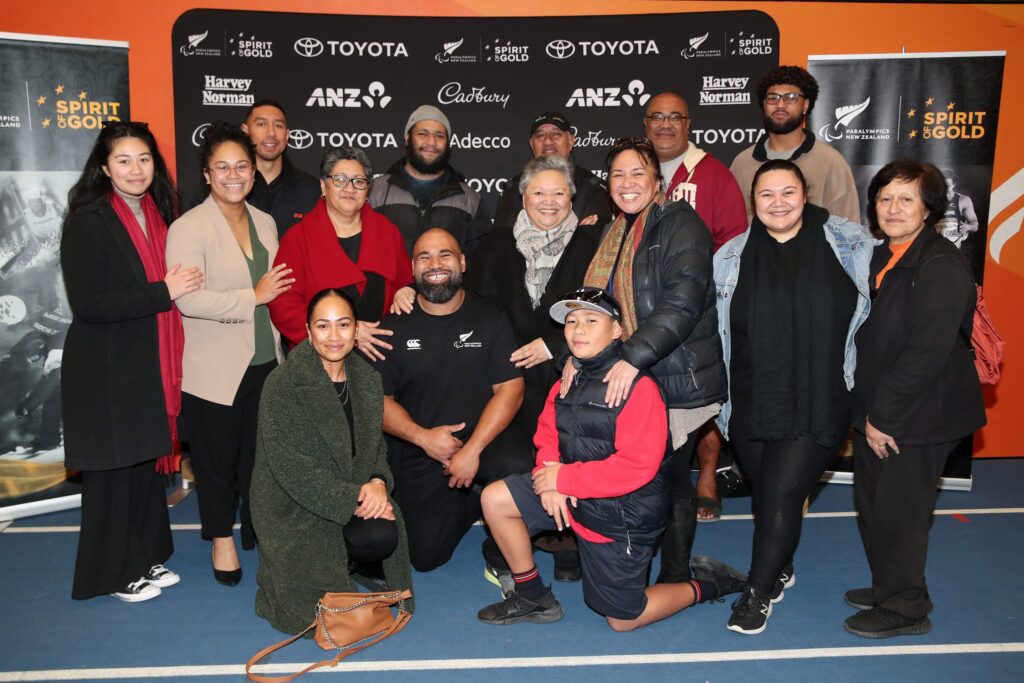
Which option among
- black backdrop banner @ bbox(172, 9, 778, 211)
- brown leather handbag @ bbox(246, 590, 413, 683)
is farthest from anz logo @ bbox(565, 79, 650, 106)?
brown leather handbag @ bbox(246, 590, 413, 683)

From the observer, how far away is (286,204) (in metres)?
5.04

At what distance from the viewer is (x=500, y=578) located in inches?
156

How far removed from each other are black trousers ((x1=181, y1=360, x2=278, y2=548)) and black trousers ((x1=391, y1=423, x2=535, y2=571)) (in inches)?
29.5

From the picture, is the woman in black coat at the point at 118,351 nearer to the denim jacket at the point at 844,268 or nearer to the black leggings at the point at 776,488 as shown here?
the denim jacket at the point at 844,268

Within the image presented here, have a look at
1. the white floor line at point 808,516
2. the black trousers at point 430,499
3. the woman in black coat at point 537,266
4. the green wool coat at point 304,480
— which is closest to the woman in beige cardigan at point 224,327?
the green wool coat at point 304,480

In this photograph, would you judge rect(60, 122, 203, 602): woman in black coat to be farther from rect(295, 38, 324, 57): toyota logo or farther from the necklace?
rect(295, 38, 324, 57): toyota logo

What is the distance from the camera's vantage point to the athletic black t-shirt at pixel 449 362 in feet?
13.5

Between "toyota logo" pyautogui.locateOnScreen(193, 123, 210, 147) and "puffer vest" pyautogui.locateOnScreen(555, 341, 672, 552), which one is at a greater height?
"toyota logo" pyautogui.locateOnScreen(193, 123, 210, 147)

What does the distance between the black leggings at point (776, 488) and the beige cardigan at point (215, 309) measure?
2310 mm

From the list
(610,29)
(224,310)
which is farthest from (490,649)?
(610,29)

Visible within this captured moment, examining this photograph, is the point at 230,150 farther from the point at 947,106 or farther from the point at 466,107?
the point at 947,106

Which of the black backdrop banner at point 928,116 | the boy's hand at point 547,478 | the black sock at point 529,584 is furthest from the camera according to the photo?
the black backdrop banner at point 928,116

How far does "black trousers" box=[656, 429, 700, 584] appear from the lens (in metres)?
3.75

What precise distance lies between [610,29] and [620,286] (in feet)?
10.5
